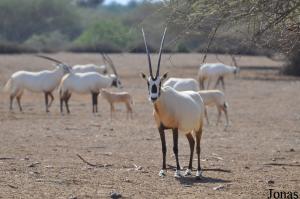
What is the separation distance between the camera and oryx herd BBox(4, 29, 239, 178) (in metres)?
11.3

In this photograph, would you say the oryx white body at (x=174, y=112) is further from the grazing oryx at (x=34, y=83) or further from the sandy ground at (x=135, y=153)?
the grazing oryx at (x=34, y=83)

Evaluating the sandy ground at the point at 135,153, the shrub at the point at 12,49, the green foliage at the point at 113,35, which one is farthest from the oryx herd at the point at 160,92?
the shrub at the point at 12,49

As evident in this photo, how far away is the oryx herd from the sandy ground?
1.61 feet

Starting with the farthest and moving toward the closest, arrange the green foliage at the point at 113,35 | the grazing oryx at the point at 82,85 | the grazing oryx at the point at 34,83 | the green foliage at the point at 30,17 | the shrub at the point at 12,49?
the green foliage at the point at 30,17 < the shrub at the point at 12,49 < the grazing oryx at the point at 34,83 < the grazing oryx at the point at 82,85 < the green foliage at the point at 113,35

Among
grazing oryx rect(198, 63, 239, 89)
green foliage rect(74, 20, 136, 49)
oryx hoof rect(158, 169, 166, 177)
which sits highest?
green foliage rect(74, 20, 136, 49)

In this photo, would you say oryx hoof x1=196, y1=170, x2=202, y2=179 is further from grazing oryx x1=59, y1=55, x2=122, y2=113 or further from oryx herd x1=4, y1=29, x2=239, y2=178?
grazing oryx x1=59, y1=55, x2=122, y2=113

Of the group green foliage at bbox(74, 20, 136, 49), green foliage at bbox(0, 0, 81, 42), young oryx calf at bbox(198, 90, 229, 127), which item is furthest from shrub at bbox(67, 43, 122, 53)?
young oryx calf at bbox(198, 90, 229, 127)

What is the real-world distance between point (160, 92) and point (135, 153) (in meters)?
3.45

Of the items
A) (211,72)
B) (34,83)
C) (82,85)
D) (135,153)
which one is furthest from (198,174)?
(211,72)

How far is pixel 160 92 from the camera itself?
1118 centimetres

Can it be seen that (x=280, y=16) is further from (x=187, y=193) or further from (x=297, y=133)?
(x=297, y=133)

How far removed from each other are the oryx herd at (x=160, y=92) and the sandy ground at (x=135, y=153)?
49 cm

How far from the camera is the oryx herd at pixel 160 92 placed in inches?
446

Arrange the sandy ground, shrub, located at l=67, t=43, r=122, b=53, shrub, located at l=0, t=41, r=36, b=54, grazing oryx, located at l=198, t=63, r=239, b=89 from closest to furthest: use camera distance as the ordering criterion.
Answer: the sandy ground, grazing oryx, located at l=198, t=63, r=239, b=89, shrub, located at l=0, t=41, r=36, b=54, shrub, located at l=67, t=43, r=122, b=53
